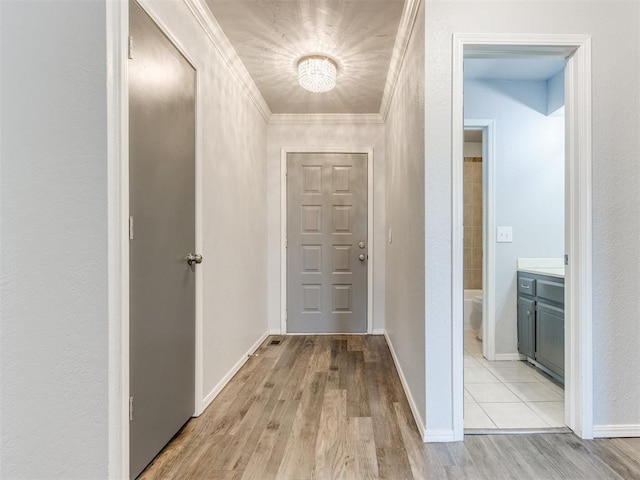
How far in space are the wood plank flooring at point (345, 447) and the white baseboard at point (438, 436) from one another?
30 millimetres

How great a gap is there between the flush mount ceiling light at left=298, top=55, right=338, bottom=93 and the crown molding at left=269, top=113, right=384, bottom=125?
1.04 m

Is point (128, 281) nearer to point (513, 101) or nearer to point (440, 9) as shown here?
point (440, 9)

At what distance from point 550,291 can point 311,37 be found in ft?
8.05

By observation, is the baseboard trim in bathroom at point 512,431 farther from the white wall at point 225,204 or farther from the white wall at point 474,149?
the white wall at point 474,149

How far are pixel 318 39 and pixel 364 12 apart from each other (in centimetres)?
40

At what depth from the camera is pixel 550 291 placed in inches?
94.7

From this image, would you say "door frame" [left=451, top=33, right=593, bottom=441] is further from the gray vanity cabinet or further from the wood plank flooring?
the gray vanity cabinet

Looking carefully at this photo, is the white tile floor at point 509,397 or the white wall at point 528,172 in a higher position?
the white wall at point 528,172

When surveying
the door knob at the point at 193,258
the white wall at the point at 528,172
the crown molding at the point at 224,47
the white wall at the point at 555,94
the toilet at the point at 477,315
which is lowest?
the toilet at the point at 477,315

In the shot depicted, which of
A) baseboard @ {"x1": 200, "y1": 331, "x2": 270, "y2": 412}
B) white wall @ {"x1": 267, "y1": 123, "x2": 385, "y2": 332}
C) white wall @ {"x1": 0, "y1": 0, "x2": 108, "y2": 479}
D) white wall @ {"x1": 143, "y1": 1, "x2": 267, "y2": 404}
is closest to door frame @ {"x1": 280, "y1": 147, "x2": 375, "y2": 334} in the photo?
white wall @ {"x1": 267, "y1": 123, "x2": 385, "y2": 332}

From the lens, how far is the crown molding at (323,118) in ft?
12.0

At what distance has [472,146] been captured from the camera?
4.51 m

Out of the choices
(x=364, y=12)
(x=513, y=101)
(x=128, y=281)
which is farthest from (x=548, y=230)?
(x=128, y=281)

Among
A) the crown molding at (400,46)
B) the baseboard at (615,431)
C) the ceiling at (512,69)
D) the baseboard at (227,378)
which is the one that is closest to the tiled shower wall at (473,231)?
the ceiling at (512,69)
